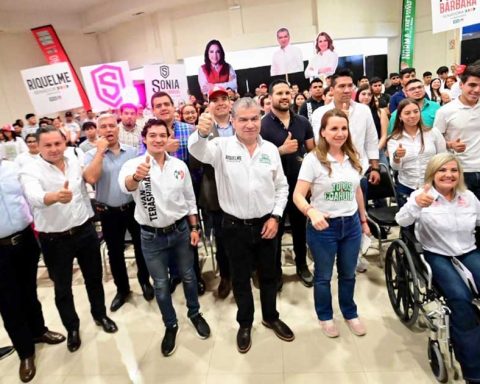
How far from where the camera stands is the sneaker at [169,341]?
2395 mm

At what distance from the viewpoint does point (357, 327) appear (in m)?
2.41

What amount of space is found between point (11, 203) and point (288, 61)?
17.0ft

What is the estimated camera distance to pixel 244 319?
7.84 ft

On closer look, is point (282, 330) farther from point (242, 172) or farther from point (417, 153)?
point (417, 153)

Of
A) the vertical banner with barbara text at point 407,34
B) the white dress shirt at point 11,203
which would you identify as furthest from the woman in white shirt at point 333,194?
the vertical banner with barbara text at point 407,34

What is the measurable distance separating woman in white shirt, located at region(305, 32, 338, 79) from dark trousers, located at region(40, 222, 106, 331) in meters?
Result: 4.43

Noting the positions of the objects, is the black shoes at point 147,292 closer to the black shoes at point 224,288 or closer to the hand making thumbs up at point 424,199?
the black shoes at point 224,288

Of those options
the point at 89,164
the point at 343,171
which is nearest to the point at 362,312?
the point at 343,171

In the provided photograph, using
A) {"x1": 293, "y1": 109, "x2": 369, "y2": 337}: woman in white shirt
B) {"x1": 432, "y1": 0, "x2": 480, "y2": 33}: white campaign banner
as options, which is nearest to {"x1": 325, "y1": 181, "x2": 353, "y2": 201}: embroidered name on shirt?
{"x1": 293, "y1": 109, "x2": 369, "y2": 337}: woman in white shirt

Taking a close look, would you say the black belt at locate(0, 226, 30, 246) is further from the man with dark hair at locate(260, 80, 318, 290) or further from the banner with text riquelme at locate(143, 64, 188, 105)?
the banner with text riquelme at locate(143, 64, 188, 105)

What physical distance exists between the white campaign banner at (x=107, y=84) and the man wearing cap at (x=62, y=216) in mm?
1759

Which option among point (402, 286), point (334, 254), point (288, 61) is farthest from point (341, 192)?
point (288, 61)

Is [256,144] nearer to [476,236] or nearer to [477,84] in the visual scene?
[476,236]

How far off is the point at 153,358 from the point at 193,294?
19.3 inches
